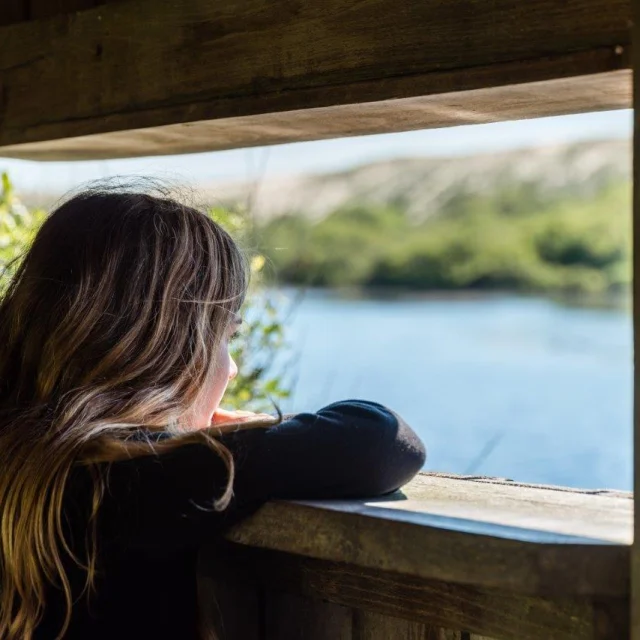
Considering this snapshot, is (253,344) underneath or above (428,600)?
underneath

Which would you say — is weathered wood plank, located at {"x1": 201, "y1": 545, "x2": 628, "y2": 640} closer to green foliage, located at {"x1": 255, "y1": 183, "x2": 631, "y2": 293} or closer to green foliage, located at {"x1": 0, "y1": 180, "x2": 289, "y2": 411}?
green foliage, located at {"x1": 0, "y1": 180, "x2": 289, "y2": 411}

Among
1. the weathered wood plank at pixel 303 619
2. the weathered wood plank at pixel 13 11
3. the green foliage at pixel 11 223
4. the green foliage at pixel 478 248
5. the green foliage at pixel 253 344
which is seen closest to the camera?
the weathered wood plank at pixel 303 619

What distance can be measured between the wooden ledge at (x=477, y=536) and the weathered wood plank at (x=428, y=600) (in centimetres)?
3

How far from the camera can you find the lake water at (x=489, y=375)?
7125 millimetres

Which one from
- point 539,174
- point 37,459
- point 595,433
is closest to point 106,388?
point 37,459

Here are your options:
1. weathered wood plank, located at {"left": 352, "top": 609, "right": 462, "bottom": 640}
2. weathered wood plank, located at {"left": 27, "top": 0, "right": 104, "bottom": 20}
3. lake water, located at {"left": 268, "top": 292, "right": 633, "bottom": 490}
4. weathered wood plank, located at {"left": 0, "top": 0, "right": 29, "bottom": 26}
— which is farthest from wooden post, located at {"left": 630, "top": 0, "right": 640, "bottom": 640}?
lake water, located at {"left": 268, "top": 292, "right": 633, "bottom": 490}

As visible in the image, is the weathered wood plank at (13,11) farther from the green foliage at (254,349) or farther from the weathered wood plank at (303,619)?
the green foliage at (254,349)

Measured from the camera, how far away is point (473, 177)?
18281mm

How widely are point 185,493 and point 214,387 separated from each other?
26 centimetres

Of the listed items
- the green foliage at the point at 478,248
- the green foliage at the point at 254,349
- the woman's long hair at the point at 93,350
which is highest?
the woman's long hair at the point at 93,350

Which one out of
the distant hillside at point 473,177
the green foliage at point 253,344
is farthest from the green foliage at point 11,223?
the distant hillside at point 473,177

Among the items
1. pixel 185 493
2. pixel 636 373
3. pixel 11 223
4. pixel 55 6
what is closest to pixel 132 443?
pixel 185 493

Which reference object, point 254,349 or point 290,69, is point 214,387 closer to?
point 290,69

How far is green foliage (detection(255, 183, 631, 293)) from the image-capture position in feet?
51.2
